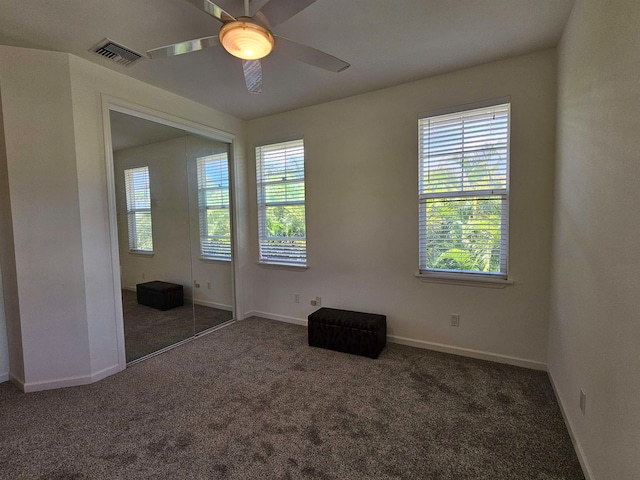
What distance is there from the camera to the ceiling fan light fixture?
4.69 ft

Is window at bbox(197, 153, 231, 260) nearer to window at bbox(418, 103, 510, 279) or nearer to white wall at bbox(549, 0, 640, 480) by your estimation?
window at bbox(418, 103, 510, 279)

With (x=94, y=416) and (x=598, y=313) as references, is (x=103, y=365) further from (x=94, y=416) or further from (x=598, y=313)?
(x=598, y=313)

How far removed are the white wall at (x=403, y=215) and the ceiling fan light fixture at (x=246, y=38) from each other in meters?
1.82

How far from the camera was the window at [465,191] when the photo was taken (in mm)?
2598

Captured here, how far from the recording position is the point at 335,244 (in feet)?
11.3

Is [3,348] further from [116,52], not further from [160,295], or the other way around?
[116,52]

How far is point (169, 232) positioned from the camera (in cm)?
335

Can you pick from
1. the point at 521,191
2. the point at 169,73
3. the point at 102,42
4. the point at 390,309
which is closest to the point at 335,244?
the point at 390,309

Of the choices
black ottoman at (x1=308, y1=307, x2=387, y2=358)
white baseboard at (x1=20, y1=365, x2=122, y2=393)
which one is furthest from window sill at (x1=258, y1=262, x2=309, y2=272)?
white baseboard at (x1=20, y1=365, x2=122, y2=393)

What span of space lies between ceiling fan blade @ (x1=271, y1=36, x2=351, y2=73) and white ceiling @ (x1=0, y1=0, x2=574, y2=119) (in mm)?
365

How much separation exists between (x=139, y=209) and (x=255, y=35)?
229 cm

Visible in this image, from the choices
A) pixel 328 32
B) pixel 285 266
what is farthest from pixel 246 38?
pixel 285 266

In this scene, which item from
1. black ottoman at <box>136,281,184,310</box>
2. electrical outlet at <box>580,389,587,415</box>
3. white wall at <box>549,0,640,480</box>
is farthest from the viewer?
black ottoman at <box>136,281,184,310</box>

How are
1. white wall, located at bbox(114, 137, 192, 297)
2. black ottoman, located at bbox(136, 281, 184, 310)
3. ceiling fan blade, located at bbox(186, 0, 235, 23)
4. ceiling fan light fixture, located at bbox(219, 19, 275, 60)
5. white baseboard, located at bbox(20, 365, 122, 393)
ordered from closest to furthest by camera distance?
ceiling fan blade, located at bbox(186, 0, 235, 23) → ceiling fan light fixture, located at bbox(219, 19, 275, 60) → white baseboard, located at bbox(20, 365, 122, 393) → white wall, located at bbox(114, 137, 192, 297) → black ottoman, located at bbox(136, 281, 184, 310)
